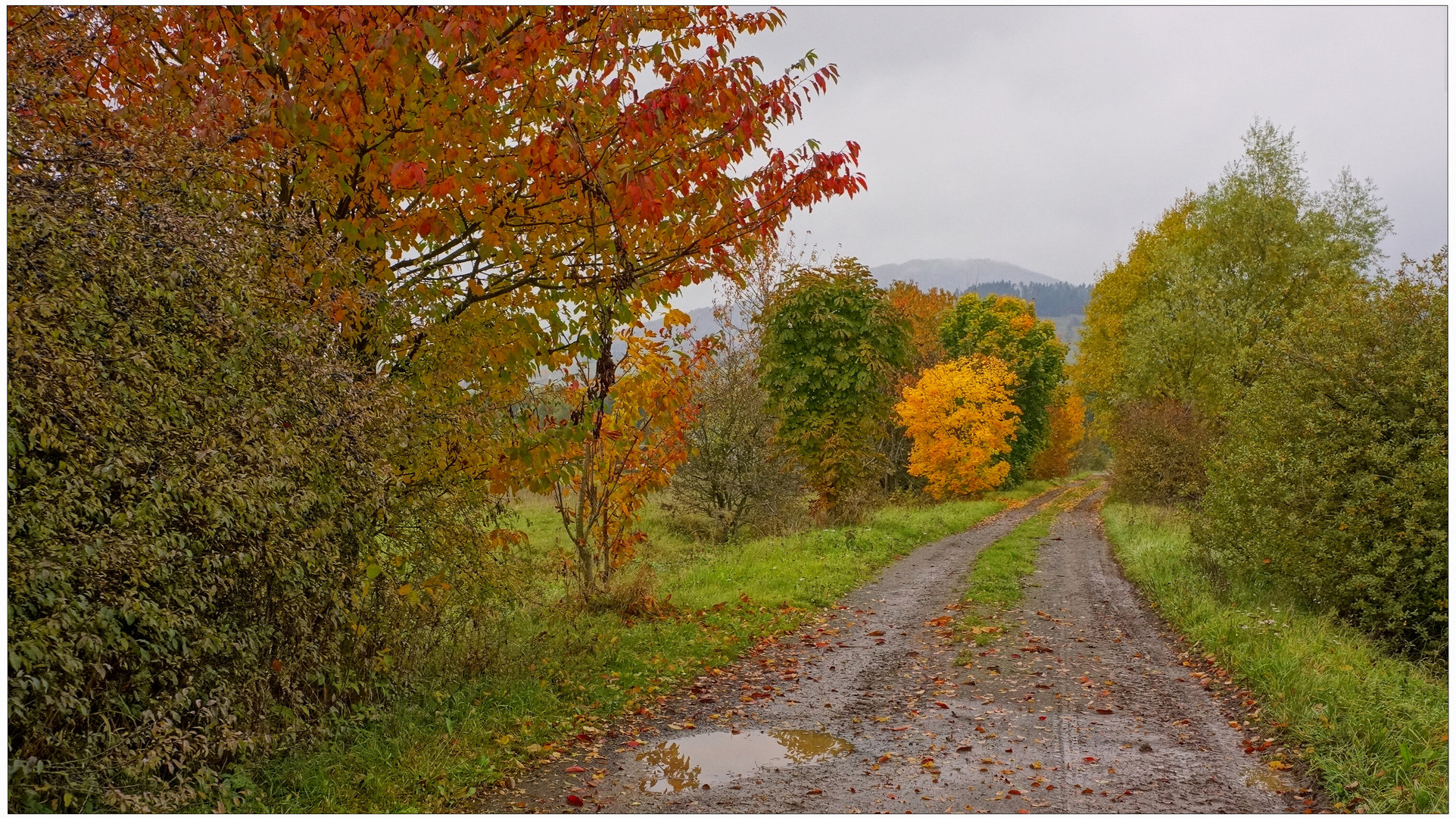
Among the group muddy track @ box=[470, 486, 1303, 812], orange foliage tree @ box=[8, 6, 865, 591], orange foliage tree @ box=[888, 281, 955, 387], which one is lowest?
muddy track @ box=[470, 486, 1303, 812]

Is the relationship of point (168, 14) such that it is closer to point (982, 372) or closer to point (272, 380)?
point (272, 380)

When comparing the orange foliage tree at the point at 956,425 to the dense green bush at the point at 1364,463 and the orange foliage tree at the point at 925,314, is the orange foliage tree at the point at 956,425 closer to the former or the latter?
the orange foliage tree at the point at 925,314

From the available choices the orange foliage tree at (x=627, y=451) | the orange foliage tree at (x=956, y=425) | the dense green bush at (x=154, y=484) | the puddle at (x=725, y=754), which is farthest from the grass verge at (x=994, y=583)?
the orange foliage tree at (x=956, y=425)

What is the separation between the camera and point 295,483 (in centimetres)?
493

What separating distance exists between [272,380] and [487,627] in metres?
3.89

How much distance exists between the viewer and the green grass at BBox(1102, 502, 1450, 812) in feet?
18.6

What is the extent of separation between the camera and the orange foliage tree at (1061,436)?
183ft

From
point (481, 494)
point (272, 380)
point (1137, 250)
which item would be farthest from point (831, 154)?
point (1137, 250)

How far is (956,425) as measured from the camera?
31859mm

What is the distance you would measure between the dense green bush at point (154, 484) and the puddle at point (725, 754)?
243 cm

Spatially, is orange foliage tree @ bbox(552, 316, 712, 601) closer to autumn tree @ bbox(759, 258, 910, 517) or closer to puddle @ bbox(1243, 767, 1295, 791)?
puddle @ bbox(1243, 767, 1295, 791)

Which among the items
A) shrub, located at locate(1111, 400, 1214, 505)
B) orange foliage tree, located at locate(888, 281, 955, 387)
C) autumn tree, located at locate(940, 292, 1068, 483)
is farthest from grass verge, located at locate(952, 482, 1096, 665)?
autumn tree, located at locate(940, 292, 1068, 483)

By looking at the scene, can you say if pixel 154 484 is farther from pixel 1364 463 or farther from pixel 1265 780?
pixel 1364 463

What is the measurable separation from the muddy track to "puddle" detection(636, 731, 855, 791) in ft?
0.05
